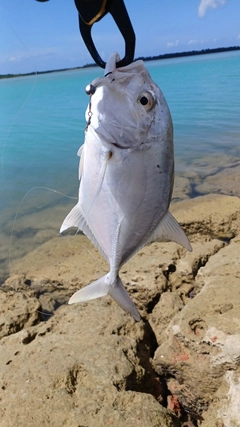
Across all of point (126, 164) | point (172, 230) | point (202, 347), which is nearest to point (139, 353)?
point (202, 347)

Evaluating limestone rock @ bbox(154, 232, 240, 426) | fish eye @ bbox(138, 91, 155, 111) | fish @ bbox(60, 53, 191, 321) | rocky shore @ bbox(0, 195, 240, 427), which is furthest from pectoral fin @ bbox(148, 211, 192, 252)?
limestone rock @ bbox(154, 232, 240, 426)

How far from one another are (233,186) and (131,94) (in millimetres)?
7186

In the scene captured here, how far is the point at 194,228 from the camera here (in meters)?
6.01

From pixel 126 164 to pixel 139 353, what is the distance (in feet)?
7.17

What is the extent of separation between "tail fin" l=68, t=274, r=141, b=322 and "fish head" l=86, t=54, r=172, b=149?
749 millimetres

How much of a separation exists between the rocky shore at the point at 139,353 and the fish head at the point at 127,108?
6.25 feet

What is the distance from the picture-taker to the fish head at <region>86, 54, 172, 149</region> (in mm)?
1629

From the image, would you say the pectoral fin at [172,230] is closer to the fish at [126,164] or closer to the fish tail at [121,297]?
the fish at [126,164]

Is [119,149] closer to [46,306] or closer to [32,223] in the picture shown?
[46,306]

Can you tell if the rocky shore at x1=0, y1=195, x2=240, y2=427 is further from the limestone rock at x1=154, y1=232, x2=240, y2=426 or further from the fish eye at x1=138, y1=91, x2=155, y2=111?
the fish eye at x1=138, y1=91, x2=155, y2=111

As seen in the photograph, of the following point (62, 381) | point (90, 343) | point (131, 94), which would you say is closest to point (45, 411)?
point (62, 381)

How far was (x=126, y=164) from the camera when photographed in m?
1.75

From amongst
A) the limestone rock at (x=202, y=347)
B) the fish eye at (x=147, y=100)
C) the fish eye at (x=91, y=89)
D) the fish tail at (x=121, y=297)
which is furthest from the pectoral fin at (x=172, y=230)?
the limestone rock at (x=202, y=347)

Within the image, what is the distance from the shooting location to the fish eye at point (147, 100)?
1.67 metres
